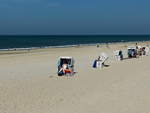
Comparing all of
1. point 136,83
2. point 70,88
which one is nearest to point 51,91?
point 70,88

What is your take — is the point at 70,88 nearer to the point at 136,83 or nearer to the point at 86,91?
the point at 86,91

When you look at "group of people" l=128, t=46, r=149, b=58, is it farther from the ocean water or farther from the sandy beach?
the ocean water

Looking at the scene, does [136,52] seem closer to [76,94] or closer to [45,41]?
[76,94]

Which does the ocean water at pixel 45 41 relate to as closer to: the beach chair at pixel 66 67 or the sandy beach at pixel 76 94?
the beach chair at pixel 66 67

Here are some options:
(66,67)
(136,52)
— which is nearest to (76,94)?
(66,67)

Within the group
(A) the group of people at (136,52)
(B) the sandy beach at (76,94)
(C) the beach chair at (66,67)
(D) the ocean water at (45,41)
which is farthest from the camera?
(D) the ocean water at (45,41)

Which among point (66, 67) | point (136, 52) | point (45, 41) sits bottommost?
point (66, 67)

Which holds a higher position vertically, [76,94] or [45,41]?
[45,41]

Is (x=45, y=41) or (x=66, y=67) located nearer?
(x=66, y=67)

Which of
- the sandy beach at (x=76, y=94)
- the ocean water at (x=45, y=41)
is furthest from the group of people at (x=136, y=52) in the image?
the ocean water at (x=45, y=41)

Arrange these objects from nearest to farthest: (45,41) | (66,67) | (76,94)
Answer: (76,94)
(66,67)
(45,41)

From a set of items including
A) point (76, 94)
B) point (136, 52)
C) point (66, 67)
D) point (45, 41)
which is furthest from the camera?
point (45, 41)

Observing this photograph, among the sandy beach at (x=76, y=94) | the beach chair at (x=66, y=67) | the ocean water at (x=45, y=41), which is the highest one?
the ocean water at (x=45, y=41)

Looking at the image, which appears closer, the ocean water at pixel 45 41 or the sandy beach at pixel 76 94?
the sandy beach at pixel 76 94
